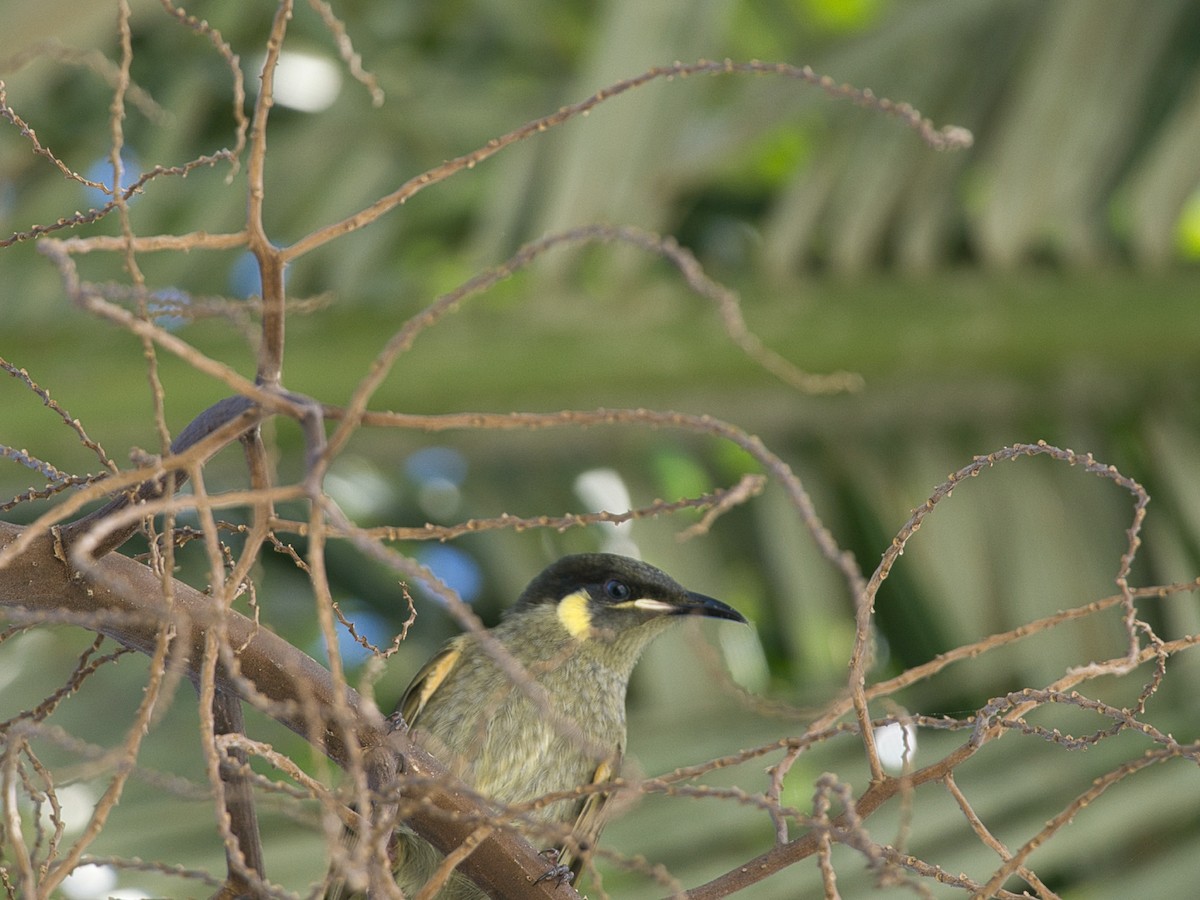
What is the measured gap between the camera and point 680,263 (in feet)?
5.25

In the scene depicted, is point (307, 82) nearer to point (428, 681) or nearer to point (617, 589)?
point (617, 589)

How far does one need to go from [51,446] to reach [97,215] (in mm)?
2962

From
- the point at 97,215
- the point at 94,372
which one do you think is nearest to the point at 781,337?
the point at 94,372

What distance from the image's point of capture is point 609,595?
3.95 meters

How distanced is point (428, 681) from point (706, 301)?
1565 millimetres

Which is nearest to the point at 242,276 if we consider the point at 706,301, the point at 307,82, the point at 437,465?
the point at 307,82

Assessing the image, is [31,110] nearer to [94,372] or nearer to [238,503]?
[94,372]

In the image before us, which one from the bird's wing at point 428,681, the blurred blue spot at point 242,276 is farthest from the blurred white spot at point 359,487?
→ the bird's wing at point 428,681

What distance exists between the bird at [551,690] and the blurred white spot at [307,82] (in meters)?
1.83

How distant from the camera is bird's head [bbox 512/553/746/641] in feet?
12.5

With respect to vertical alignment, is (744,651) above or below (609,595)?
above

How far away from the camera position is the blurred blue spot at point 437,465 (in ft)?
15.8

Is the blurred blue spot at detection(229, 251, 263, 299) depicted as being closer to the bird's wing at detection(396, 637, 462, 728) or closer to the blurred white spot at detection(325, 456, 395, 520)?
the blurred white spot at detection(325, 456, 395, 520)

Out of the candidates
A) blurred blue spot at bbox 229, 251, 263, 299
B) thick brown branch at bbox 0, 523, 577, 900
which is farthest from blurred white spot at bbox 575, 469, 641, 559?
thick brown branch at bbox 0, 523, 577, 900
